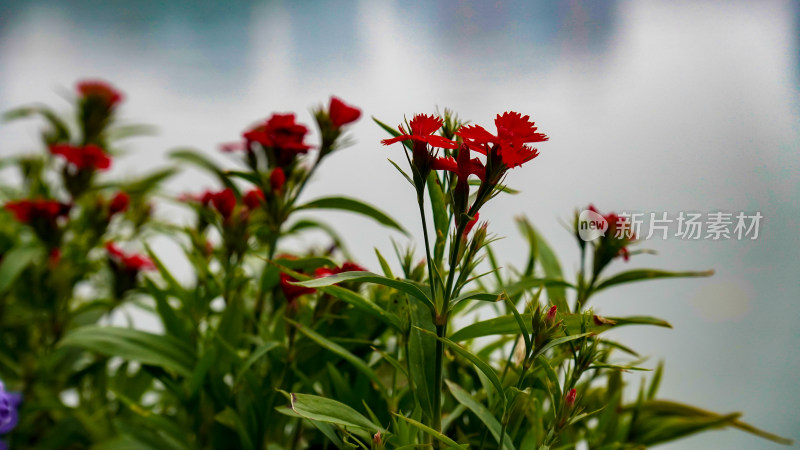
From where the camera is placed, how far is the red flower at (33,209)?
881 millimetres

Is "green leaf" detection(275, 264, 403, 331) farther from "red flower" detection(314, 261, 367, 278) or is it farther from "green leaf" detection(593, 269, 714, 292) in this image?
"green leaf" detection(593, 269, 714, 292)

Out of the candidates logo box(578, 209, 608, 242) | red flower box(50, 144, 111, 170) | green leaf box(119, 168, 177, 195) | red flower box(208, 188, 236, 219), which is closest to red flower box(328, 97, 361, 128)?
red flower box(208, 188, 236, 219)

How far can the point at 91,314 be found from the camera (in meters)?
0.95

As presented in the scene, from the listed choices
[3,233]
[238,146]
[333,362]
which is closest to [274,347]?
[333,362]

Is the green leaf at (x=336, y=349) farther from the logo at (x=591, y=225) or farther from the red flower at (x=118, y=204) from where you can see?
the red flower at (x=118, y=204)

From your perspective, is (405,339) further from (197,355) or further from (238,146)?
(238,146)

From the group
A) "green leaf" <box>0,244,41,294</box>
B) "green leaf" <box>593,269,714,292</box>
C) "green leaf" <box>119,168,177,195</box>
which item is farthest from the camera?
"green leaf" <box>119,168,177,195</box>

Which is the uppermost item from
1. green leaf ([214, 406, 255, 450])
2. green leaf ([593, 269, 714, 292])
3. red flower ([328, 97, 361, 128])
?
red flower ([328, 97, 361, 128])

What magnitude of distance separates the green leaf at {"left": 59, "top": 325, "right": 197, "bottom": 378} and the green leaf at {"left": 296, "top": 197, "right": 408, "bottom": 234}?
19cm

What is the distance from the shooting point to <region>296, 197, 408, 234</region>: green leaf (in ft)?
2.21

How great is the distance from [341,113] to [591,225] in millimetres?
261

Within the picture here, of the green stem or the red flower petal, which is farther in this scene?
the red flower petal

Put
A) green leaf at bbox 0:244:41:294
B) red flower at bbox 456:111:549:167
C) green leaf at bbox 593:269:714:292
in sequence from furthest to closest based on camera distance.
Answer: green leaf at bbox 0:244:41:294 → green leaf at bbox 593:269:714:292 → red flower at bbox 456:111:549:167

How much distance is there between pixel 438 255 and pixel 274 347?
19cm
